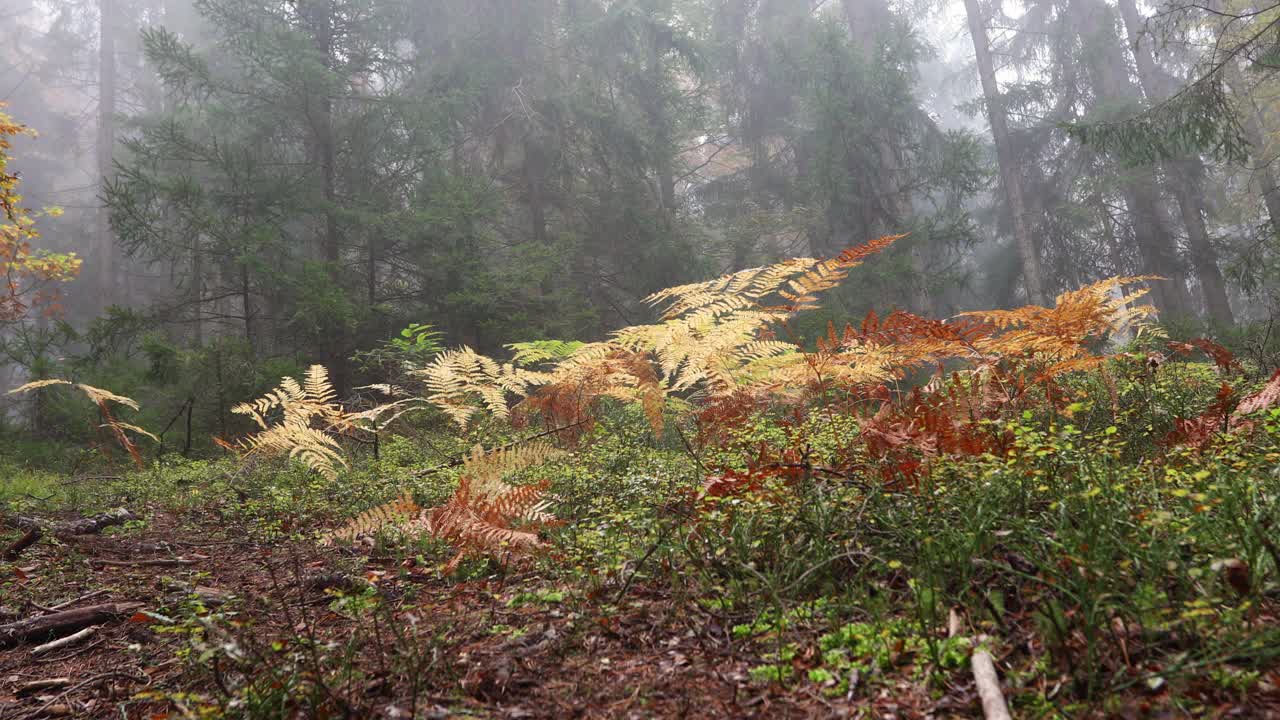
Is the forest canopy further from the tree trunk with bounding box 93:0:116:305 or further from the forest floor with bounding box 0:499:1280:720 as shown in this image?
the tree trunk with bounding box 93:0:116:305

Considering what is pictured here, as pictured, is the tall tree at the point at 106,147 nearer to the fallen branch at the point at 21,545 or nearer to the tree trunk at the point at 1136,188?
the fallen branch at the point at 21,545

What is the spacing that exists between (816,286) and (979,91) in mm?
38499

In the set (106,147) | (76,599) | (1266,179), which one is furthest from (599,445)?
(106,147)

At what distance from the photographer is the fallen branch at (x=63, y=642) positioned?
8.30 ft

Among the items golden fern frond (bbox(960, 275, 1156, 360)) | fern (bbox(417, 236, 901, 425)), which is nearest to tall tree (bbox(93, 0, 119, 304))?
fern (bbox(417, 236, 901, 425))

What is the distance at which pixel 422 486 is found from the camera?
435 cm

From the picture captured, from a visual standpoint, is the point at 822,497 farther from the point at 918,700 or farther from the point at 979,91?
the point at 979,91

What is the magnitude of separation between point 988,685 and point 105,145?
88.7 feet

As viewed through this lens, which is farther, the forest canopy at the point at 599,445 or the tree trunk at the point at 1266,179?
the tree trunk at the point at 1266,179

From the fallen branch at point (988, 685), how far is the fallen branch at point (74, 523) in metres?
4.80

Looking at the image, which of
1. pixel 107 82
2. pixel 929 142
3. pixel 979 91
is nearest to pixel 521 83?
pixel 929 142

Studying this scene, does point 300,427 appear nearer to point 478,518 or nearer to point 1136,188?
point 478,518

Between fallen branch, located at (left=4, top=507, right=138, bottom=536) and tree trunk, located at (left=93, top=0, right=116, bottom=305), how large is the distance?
64.6 ft

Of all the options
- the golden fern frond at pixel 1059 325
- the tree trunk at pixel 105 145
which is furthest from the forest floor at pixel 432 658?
the tree trunk at pixel 105 145
